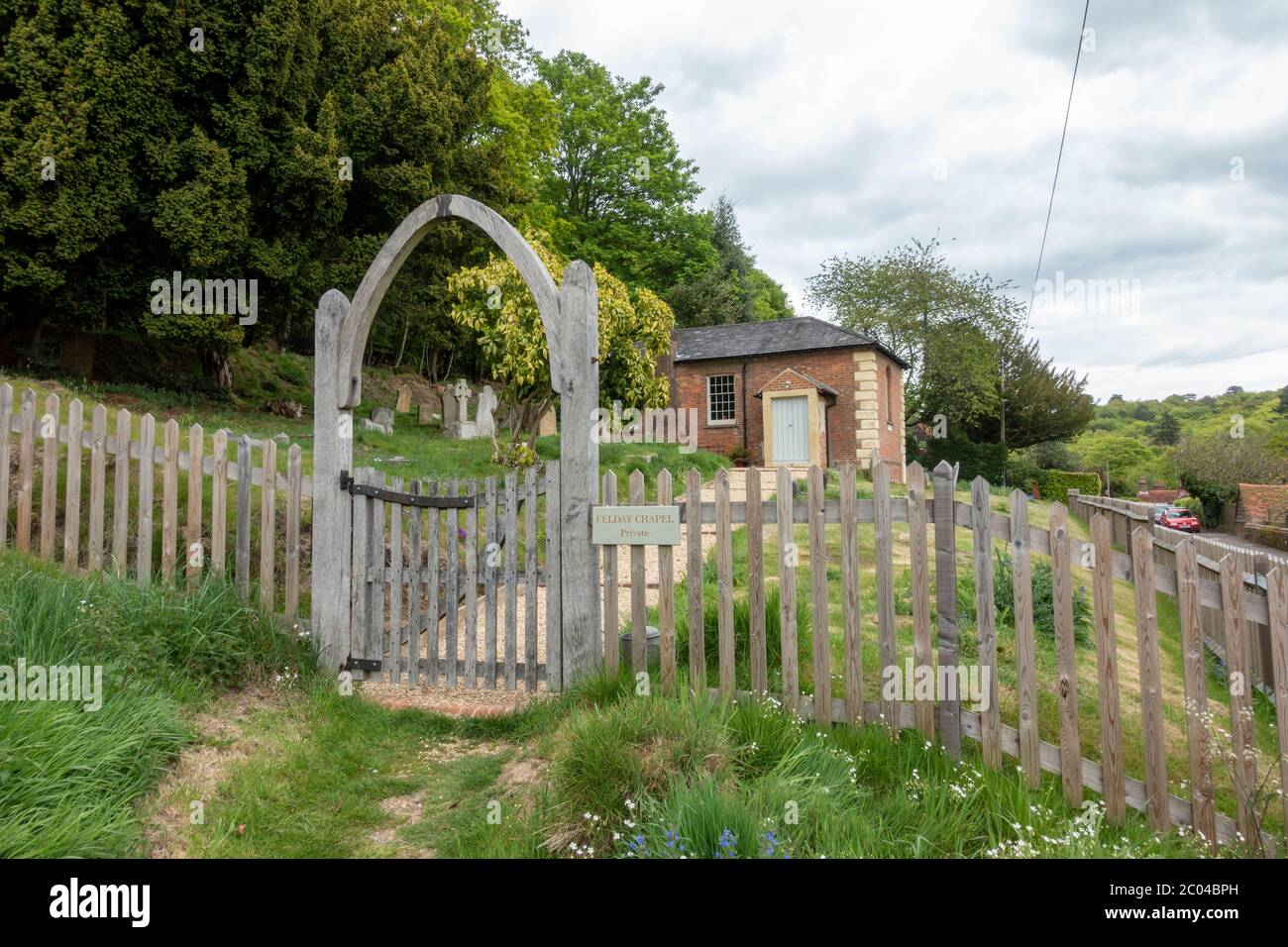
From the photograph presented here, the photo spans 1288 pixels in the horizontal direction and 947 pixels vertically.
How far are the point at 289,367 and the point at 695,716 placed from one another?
19116 mm

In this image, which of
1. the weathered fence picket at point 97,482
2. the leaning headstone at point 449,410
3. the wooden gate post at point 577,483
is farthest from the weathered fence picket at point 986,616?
the leaning headstone at point 449,410

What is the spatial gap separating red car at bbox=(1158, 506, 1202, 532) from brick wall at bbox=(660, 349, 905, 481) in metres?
9.35

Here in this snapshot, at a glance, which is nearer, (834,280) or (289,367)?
(289,367)

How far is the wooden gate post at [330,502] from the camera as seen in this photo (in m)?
5.47

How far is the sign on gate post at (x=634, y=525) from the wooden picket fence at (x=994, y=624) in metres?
0.09

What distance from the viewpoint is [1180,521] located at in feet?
85.0

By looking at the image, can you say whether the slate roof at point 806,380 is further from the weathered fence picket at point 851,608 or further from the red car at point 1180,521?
the weathered fence picket at point 851,608

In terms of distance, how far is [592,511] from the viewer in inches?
192

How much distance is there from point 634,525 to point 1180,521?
28509mm

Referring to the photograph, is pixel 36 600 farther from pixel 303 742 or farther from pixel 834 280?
pixel 834 280

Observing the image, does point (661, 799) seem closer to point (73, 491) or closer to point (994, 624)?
point (994, 624)

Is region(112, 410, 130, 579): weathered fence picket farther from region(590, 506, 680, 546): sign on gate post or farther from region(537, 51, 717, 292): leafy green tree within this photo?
region(537, 51, 717, 292): leafy green tree
